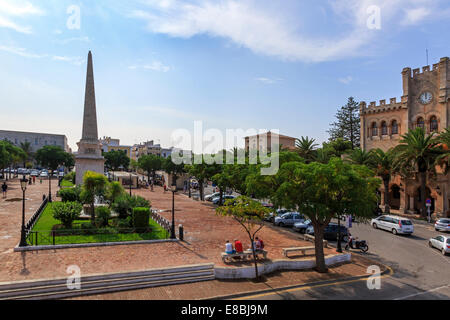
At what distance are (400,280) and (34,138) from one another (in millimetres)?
134257

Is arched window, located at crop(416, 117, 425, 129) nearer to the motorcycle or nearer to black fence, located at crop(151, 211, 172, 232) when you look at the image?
the motorcycle

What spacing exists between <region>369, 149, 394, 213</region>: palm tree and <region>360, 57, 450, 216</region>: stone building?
244 centimetres

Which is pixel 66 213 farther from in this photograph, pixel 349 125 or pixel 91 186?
pixel 349 125

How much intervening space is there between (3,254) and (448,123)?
1719 inches

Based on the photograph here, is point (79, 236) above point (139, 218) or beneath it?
beneath

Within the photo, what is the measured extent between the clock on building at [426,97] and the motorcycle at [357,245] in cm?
2840

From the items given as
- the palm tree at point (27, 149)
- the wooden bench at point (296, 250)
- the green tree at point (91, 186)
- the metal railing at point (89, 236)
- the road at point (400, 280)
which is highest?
the palm tree at point (27, 149)

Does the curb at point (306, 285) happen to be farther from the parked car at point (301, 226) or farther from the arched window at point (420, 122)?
the arched window at point (420, 122)

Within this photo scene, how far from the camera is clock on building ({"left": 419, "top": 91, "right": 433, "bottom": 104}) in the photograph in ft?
126

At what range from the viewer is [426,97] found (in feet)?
128

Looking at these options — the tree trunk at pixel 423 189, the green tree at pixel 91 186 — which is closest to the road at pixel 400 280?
the tree trunk at pixel 423 189

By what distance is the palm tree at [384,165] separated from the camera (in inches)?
1431

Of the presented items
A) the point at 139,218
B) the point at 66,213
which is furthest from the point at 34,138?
the point at 139,218

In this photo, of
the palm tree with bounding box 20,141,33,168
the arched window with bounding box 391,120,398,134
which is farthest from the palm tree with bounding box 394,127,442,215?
the palm tree with bounding box 20,141,33,168
